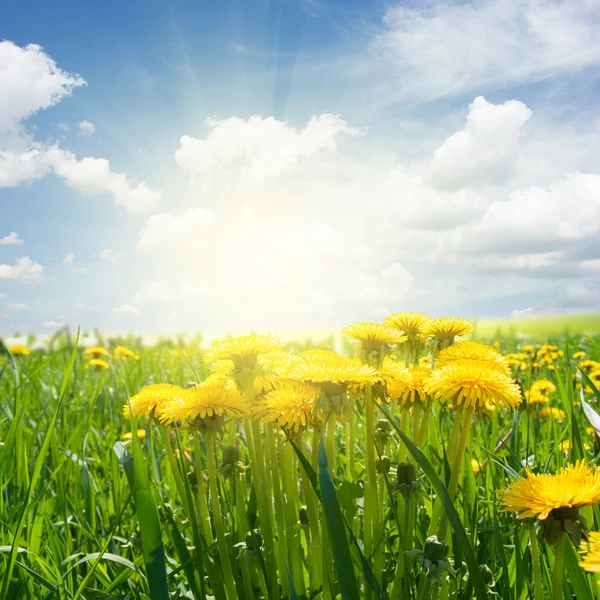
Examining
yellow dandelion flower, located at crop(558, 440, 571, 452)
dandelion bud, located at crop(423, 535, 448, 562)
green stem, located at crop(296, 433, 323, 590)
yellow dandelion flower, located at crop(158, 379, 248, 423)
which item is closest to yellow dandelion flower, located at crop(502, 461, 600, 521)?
dandelion bud, located at crop(423, 535, 448, 562)

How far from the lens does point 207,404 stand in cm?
144

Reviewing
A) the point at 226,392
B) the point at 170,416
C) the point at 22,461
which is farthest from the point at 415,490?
the point at 22,461

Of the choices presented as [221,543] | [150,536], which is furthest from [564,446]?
[150,536]

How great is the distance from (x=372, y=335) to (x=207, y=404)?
20.2 inches

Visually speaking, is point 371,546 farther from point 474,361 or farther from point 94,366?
point 94,366

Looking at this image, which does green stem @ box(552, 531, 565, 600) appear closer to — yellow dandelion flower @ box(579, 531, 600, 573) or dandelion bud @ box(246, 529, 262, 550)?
yellow dandelion flower @ box(579, 531, 600, 573)

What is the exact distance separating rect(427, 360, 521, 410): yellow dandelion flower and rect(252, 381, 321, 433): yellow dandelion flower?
0.93 feet

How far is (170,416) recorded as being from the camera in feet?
4.91

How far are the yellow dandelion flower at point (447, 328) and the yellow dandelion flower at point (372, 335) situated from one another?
0.23m

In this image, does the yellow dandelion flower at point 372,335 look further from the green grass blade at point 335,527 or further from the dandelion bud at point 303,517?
the green grass blade at point 335,527

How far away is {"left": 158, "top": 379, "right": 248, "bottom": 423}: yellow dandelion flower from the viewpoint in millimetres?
1421

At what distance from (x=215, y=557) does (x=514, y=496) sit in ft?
3.34

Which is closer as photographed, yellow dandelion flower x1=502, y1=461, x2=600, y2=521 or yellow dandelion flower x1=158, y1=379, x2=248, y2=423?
yellow dandelion flower x1=502, y1=461, x2=600, y2=521

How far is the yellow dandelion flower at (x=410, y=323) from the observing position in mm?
1902
